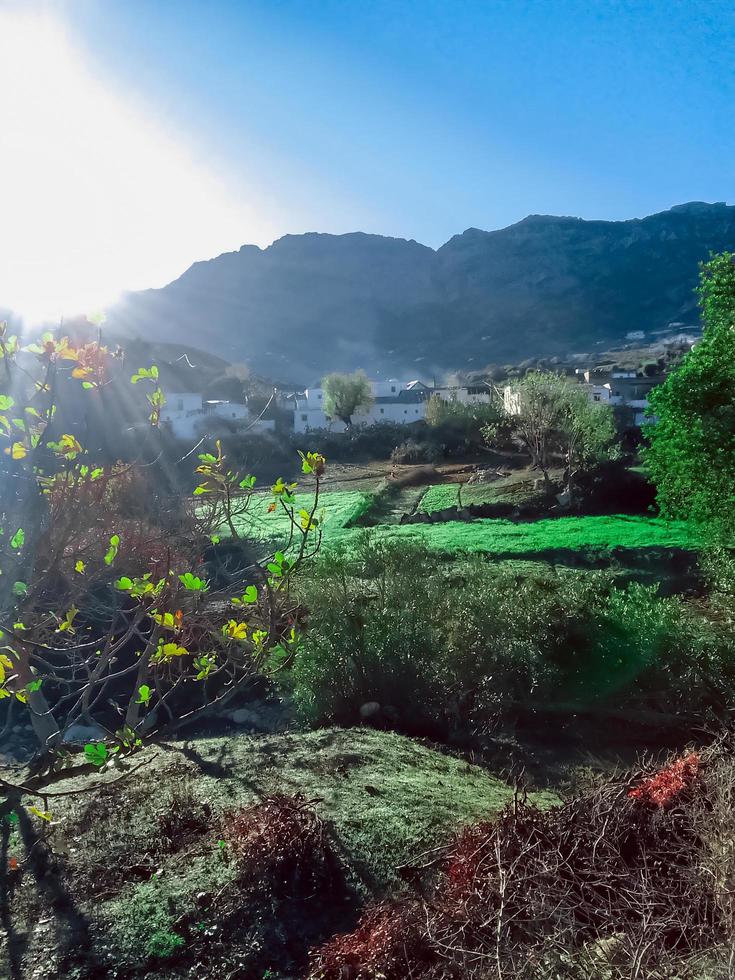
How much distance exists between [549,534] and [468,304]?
503ft

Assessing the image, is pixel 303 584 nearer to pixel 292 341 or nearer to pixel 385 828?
pixel 385 828

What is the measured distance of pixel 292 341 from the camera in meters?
170

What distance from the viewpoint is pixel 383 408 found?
3110 inches

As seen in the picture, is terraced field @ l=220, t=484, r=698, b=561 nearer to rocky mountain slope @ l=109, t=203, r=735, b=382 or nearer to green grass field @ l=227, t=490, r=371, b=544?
green grass field @ l=227, t=490, r=371, b=544

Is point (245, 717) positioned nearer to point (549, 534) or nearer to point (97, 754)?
point (97, 754)

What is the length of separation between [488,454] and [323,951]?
4935 cm

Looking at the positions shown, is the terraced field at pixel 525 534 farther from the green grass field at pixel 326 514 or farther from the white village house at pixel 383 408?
the white village house at pixel 383 408

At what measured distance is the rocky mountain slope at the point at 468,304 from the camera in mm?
150250

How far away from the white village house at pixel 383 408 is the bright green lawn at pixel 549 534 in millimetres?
45484

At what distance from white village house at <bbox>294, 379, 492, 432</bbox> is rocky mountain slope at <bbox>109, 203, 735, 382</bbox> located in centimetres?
5986

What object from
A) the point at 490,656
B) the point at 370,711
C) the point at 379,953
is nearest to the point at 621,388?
the point at 490,656

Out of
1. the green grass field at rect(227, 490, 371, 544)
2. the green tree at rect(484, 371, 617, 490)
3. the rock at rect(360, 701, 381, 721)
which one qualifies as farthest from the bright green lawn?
the rock at rect(360, 701, 381, 721)

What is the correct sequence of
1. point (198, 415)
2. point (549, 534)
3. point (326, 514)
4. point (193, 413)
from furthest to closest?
point (198, 415) → point (193, 413) → point (326, 514) → point (549, 534)

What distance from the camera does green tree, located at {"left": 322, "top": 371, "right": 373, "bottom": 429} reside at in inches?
2844
